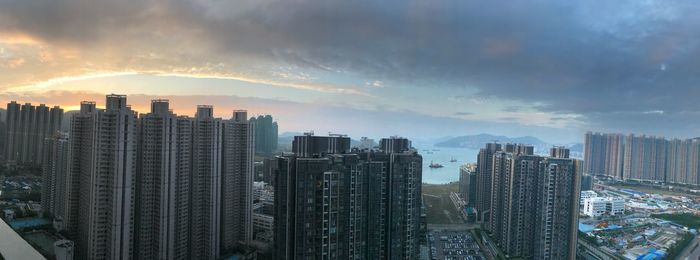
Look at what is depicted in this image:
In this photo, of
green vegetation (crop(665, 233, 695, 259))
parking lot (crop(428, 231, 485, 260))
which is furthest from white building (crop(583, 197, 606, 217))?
parking lot (crop(428, 231, 485, 260))

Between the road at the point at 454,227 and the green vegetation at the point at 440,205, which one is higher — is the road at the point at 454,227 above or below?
below

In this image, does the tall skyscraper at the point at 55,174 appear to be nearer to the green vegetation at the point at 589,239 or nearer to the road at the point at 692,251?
the green vegetation at the point at 589,239

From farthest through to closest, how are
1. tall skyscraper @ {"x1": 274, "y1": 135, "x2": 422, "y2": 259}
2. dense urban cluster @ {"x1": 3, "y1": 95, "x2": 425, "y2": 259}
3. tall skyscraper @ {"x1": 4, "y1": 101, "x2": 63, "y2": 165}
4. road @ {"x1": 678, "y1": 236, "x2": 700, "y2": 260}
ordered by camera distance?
road @ {"x1": 678, "y1": 236, "x2": 700, "y2": 260} < tall skyscraper @ {"x1": 4, "y1": 101, "x2": 63, "y2": 165} < dense urban cluster @ {"x1": 3, "y1": 95, "x2": 425, "y2": 259} < tall skyscraper @ {"x1": 274, "y1": 135, "x2": 422, "y2": 259}

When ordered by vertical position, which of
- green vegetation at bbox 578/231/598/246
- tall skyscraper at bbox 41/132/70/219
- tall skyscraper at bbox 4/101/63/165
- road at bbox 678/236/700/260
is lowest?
green vegetation at bbox 578/231/598/246

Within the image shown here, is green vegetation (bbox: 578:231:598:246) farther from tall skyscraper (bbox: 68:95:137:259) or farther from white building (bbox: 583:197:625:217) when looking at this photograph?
tall skyscraper (bbox: 68:95:137:259)

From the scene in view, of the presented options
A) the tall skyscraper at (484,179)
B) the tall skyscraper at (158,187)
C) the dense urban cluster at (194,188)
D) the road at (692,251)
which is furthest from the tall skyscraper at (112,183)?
the road at (692,251)

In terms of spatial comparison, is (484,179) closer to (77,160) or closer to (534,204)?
(534,204)
